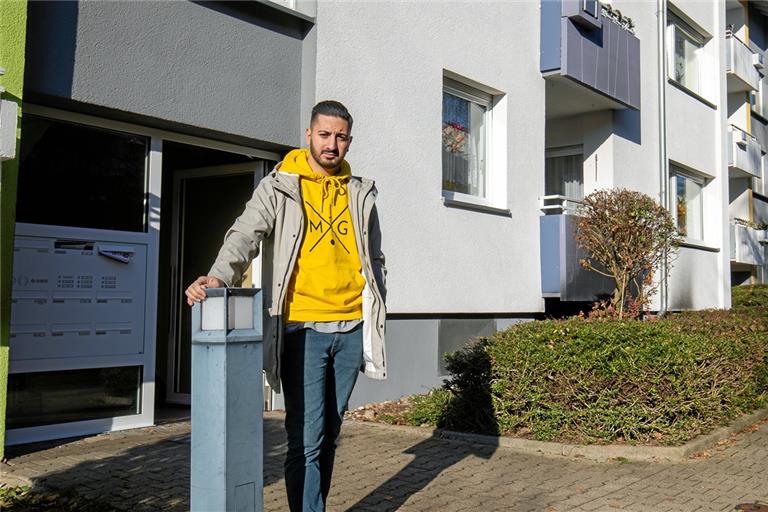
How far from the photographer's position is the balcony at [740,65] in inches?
780

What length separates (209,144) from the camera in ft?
Answer: 24.0

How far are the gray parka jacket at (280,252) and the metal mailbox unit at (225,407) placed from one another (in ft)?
1.17

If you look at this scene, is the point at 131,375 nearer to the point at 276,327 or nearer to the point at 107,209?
the point at 107,209

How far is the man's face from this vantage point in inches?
143

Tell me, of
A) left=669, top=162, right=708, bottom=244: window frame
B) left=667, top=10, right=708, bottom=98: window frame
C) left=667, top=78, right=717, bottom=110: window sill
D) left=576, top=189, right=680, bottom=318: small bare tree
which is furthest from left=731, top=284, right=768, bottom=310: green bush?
left=576, top=189, right=680, bottom=318: small bare tree

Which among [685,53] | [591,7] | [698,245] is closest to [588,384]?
[591,7]

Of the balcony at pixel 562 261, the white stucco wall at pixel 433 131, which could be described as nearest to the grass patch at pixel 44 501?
the white stucco wall at pixel 433 131

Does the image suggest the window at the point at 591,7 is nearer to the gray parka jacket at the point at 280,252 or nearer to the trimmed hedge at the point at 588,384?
the trimmed hedge at the point at 588,384

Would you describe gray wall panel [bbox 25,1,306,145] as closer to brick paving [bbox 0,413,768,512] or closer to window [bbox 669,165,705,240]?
brick paving [bbox 0,413,768,512]

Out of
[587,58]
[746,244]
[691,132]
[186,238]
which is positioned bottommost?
[186,238]

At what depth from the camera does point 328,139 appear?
364 centimetres

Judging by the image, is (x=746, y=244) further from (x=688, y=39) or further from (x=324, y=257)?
(x=324, y=257)

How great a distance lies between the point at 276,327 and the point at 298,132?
4596 mm

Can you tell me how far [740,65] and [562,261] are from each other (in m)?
12.5
